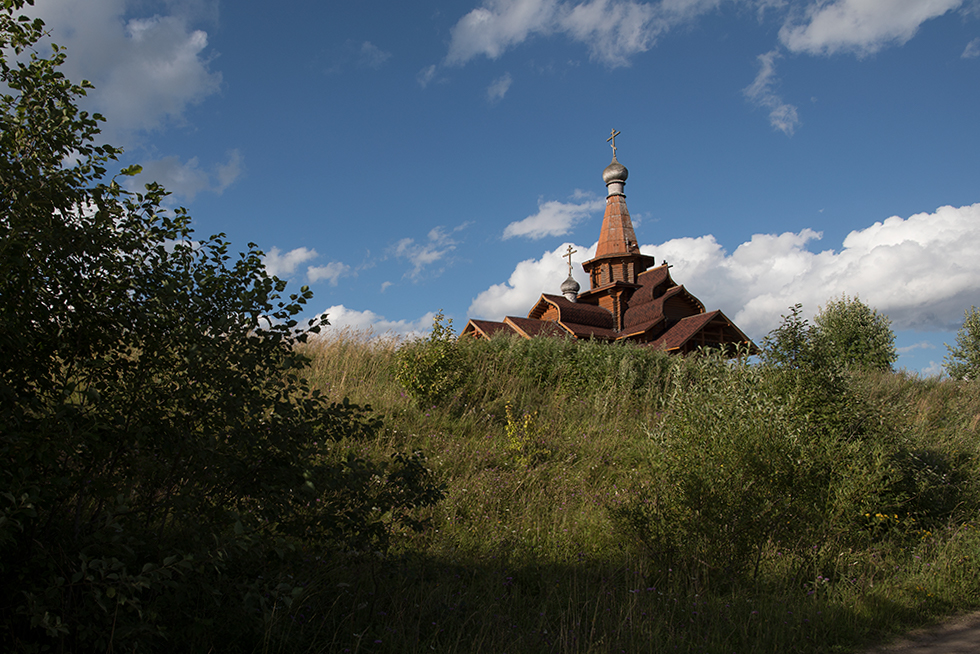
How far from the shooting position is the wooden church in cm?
2641

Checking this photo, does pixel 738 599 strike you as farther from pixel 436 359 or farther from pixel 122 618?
pixel 436 359

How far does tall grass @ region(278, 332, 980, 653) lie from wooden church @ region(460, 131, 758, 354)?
1590cm

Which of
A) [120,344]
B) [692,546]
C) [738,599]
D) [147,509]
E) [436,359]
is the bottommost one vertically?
[738,599]

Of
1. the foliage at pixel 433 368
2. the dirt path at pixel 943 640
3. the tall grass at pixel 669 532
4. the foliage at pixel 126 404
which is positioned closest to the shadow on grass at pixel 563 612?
the tall grass at pixel 669 532

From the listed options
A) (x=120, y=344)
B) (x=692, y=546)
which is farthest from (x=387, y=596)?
(x=692, y=546)

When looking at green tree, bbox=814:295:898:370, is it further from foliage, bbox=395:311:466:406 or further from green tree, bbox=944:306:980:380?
foliage, bbox=395:311:466:406

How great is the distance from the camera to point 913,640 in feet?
17.0

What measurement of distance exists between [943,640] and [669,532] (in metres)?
2.49

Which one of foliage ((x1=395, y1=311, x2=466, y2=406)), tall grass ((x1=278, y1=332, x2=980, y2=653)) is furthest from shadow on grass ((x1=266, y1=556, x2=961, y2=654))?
foliage ((x1=395, y1=311, x2=466, y2=406))

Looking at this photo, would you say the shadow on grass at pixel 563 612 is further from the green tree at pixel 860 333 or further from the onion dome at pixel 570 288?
the onion dome at pixel 570 288

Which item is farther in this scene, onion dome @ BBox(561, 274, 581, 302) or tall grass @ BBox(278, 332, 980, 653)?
onion dome @ BBox(561, 274, 581, 302)

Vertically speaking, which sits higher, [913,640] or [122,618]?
[122,618]

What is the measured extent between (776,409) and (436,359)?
17.2 feet

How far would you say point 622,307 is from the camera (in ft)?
99.9
